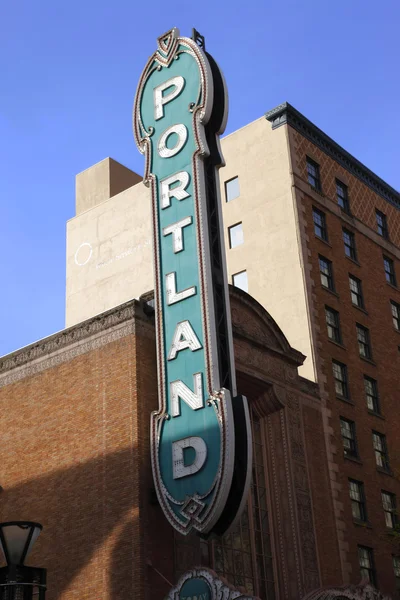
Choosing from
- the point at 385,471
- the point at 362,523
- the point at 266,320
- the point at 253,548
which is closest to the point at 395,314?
the point at 385,471

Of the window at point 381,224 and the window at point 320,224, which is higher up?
the window at point 381,224

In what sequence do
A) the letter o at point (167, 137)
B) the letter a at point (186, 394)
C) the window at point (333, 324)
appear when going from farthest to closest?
the window at point (333, 324) → the letter o at point (167, 137) → the letter a at point (186, 394)

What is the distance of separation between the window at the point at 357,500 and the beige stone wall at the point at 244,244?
4.95m

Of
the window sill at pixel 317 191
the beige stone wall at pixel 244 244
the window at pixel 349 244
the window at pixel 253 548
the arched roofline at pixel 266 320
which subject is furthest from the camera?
the window at pixel 349 244

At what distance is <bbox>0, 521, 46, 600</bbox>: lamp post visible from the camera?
1305cm

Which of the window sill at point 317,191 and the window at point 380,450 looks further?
the window sill at point 317,191

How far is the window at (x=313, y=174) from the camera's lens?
43.7 metres

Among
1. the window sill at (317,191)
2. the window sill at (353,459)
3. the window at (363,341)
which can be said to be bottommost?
the window sill at (353,459)

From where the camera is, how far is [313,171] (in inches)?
1743

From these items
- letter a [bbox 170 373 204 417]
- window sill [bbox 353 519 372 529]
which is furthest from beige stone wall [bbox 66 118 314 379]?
letter a [bbox 170 373 204 417]

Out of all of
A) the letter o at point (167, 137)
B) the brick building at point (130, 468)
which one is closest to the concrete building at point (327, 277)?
the brick building at point (130, 468)

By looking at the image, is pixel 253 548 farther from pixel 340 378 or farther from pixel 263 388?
pixel 340 378

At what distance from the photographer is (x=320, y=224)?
4300 centimetres

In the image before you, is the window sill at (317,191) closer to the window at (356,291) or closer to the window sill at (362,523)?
the window at (356,291)
